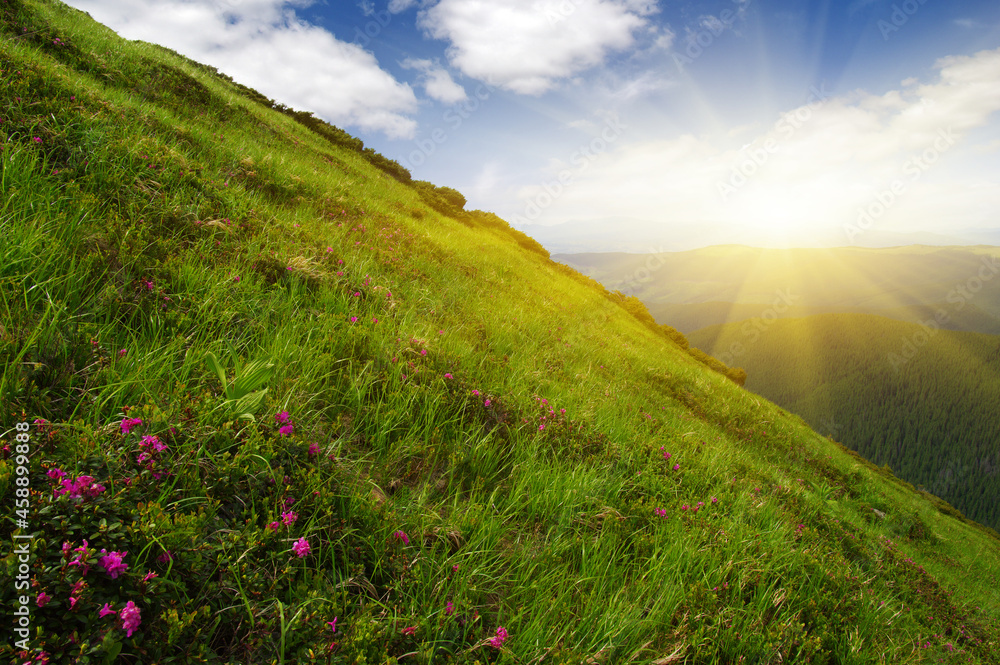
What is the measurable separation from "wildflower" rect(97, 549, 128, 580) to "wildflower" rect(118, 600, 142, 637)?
0.15 meters

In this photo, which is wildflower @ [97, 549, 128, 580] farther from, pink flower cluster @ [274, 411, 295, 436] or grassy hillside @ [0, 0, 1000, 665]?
pink flower cluster @ [274, 411, 295, 436]

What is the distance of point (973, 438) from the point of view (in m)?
183

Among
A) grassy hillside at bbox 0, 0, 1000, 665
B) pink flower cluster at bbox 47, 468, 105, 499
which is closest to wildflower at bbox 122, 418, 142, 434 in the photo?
grassy hillside at bbox 0, 0, 1000, 665

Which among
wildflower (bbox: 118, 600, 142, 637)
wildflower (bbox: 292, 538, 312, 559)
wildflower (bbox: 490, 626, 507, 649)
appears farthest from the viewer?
wildflower (bbox: 490, 626, 507, 649)

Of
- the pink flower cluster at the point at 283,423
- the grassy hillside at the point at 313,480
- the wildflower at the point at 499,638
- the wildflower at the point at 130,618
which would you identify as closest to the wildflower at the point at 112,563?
the grassy hillside at the point at 313,480

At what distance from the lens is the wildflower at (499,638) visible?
87.3 inches

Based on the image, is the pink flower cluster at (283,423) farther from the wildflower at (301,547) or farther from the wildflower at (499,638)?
the wildflower at (499,638)

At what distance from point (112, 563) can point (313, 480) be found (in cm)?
95

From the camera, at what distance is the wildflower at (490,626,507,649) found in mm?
2216

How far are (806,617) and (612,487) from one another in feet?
5.96

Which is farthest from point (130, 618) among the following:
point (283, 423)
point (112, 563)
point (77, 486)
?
point (283, 423)

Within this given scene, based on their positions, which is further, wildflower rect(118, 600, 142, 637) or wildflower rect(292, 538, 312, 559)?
wildflower rect(292, 538, 312, 559)

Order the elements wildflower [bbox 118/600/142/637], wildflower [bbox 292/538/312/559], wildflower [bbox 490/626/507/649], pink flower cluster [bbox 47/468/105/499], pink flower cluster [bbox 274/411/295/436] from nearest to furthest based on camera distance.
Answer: wildflower [bbox 118/600/142/637] < pink flower cluster [bbox 47/468/105/499] < wildflower [bbox 292/538/312/559] < wildflower [bbox 490/626/507/649] < pink flower cluster [bbox 274/411/295/436]

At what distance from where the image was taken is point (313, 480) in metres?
2.46
